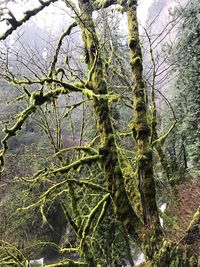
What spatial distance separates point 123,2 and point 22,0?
197cm

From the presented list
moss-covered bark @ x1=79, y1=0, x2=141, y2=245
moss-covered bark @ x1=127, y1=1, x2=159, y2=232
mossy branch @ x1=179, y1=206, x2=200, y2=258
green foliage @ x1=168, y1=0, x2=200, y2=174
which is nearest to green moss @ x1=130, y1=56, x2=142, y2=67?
moss-covered bark @ x1=127, y1=1, x2=159, y2=232

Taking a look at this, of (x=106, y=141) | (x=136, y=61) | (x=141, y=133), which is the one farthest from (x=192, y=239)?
(x=136, y=61)

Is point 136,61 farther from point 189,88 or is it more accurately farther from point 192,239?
point 189,88

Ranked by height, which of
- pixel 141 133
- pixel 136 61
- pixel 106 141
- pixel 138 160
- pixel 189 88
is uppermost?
pixel 189 88

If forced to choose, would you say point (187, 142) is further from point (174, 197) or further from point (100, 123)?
point (100, 123)

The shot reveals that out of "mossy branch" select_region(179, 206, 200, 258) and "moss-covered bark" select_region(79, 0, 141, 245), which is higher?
"moss-covered bark" select_region(79, 0, 141, 245)

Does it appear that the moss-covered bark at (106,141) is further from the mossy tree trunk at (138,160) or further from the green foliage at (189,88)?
the green foliage at (189,88)

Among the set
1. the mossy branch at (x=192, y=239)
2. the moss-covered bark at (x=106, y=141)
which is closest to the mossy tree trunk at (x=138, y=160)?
the moss-covered bark at (x=106, y=141)

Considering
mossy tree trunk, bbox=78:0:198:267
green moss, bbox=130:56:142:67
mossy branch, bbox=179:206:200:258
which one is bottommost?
mossy branch, bbox=179:206:200:258

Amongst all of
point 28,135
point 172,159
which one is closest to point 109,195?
point 172,159

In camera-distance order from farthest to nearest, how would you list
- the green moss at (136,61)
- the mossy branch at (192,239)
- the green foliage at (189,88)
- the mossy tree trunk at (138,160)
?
1. the green foliage at (189,88)
2. the green moss at (136,61)
3. the mossy branch at (192,239)
4. the mossy tree trunk at (138,160)

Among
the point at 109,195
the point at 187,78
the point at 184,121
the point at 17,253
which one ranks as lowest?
the point at 17,253

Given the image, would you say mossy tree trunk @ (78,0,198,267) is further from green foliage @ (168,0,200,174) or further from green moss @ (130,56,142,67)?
green foliage @ (168,0,200,174)

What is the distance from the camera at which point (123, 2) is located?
21.9ft
